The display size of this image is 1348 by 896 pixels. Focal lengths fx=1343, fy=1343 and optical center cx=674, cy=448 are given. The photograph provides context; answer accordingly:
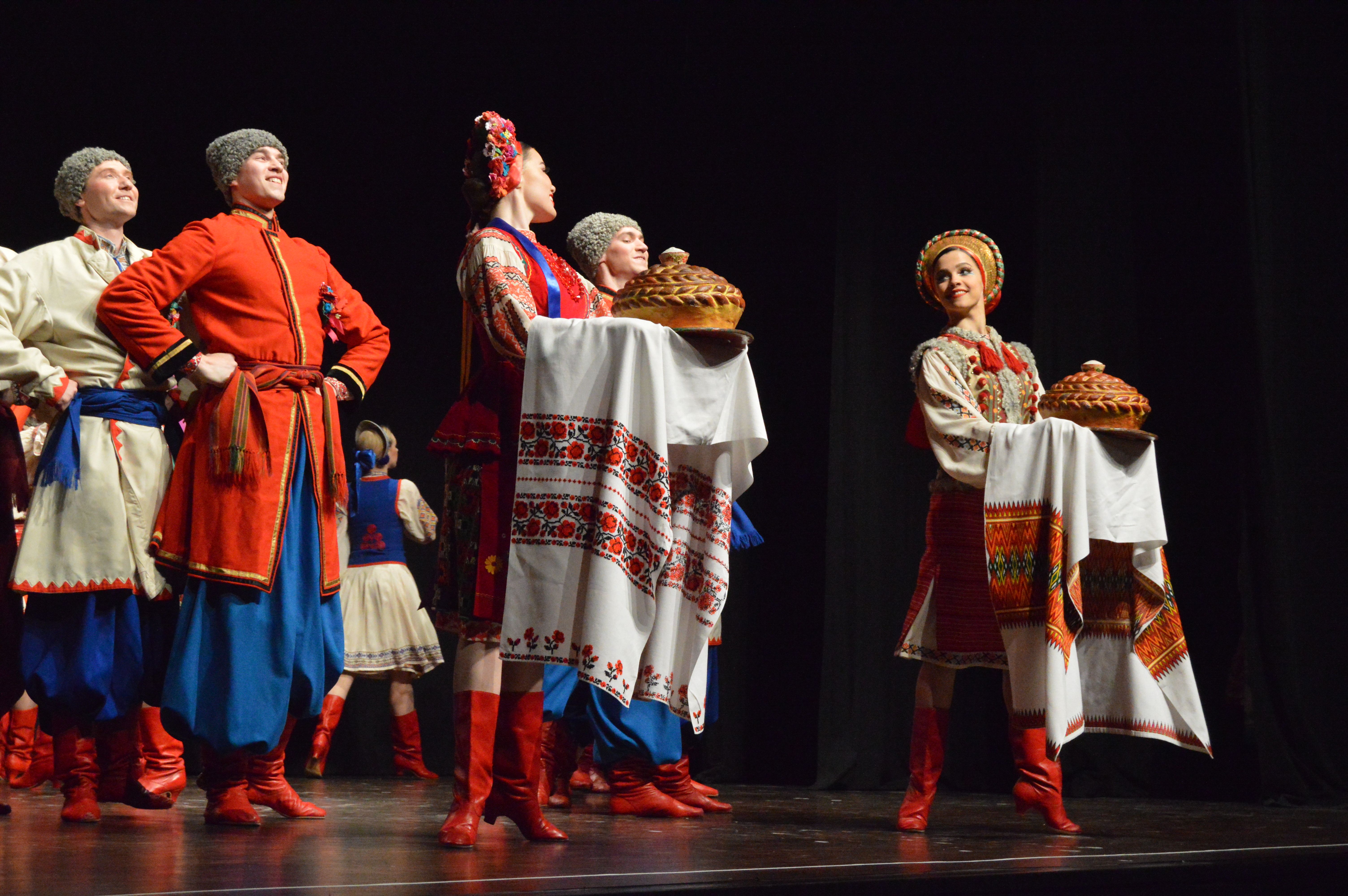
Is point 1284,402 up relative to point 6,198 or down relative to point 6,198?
down

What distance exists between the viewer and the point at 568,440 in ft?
8.48

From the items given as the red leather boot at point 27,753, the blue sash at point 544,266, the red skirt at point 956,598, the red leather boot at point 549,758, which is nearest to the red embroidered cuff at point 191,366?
the blue sash at point 544,266

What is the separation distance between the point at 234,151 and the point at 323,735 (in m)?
3.16

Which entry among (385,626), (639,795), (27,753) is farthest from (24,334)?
(385,626)

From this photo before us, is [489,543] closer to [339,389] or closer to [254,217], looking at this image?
[339,389]

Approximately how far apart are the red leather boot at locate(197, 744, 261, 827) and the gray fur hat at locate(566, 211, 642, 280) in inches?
79.4

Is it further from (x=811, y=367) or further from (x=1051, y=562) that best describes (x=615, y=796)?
(x=811, y=367)

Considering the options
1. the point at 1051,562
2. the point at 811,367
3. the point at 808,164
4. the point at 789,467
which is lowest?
the point at 1051,562

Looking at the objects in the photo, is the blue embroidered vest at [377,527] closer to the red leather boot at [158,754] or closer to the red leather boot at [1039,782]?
the red leather boot at [158,754]

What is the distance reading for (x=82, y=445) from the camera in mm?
3311

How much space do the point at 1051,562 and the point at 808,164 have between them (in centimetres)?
286

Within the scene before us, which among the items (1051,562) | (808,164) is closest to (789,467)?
(808,164)

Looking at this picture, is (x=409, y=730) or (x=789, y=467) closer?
(x=789, y=467)

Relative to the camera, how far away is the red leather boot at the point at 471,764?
2.62 metres
